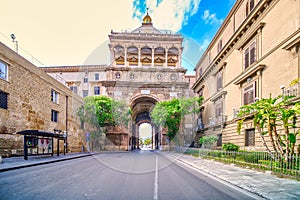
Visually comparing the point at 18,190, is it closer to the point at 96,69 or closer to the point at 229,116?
the point at 229,116

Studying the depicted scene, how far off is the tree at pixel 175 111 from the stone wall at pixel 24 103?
13793 mm

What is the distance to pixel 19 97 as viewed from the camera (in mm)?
17562

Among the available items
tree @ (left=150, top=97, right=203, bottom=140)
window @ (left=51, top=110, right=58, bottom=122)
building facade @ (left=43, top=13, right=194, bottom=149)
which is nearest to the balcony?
tree @ (left=150, top=97, right=203, bottom=140)

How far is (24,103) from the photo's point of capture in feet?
59.7

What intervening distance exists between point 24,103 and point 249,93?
63.0 feet

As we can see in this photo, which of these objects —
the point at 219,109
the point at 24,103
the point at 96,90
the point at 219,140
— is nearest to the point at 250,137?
the point at 219,140

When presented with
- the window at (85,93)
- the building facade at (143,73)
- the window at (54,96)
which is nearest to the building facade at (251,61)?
the building facade at (143,73)

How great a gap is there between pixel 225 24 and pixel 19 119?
74.5 ft

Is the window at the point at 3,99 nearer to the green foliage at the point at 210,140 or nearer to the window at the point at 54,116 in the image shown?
the window at the point at 54,116

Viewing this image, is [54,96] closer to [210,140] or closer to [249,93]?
[210,140]

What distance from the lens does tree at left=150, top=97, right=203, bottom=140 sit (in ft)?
107

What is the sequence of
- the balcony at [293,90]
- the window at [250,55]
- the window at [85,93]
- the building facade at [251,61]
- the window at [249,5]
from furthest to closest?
the window at [85,93], the window at [249,5], the window at [250,55], the building facade at [251,61], the balcony at [293,90]

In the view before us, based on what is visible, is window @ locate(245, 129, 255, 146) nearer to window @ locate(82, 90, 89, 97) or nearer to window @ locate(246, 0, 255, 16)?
window @ locate(246, 0, 255, 16)

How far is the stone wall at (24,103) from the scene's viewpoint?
51.8 feet
